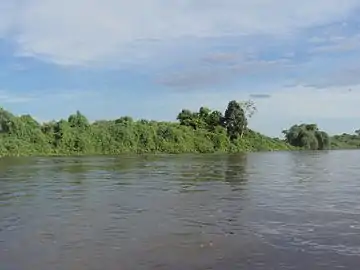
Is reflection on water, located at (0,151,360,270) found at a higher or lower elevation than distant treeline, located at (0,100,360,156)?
lower

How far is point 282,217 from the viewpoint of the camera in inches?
653

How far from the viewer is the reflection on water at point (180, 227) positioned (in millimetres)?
11156

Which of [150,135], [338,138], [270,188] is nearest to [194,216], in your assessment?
[270,188]

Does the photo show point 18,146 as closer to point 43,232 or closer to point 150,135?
point 150,135

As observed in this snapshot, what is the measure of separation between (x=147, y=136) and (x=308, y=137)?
44.1m

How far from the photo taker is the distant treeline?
267ft

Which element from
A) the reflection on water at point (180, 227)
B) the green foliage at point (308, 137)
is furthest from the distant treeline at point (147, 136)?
the reflection on water at point (180, 227)

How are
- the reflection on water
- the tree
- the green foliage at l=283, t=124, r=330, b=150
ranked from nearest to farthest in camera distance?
the reflection on water, the tree, the green foliage at l=283, t=124, r=330, b=150

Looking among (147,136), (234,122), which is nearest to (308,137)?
(234,122)

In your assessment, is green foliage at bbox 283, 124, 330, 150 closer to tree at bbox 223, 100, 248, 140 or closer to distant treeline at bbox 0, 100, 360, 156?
distant treeline at bbox 0, 100, 360, 156

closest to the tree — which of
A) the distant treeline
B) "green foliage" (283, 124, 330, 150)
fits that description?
the distant treeline

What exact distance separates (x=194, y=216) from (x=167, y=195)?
6082 millimetres

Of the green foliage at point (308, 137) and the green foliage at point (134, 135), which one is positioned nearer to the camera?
the green foliage at point (134, 135)

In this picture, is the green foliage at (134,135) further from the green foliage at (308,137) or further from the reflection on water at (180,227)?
the reflection on water at (180,227)
